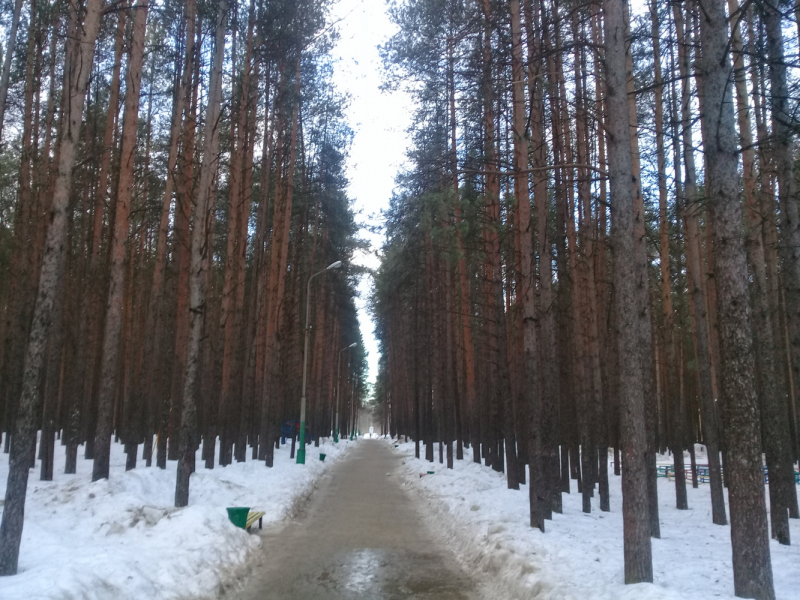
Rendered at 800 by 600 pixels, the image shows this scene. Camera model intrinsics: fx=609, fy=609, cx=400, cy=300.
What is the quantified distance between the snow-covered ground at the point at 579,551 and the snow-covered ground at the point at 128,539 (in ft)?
11.2

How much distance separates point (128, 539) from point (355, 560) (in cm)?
312

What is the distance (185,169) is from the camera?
14.7 metres

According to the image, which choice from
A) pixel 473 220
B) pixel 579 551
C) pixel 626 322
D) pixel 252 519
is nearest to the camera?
pixel 626 322

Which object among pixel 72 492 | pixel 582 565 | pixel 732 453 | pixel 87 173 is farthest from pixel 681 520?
pixel 87 173

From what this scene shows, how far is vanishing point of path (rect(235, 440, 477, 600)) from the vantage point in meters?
7.22

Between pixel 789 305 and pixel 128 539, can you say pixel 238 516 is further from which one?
pixel 789 305

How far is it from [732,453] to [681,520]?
24.6ft

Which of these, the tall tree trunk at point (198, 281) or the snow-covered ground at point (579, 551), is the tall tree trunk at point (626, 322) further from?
the tall tree trunk at point (198, 281)

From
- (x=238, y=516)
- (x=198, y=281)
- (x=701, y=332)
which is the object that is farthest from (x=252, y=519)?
(x=701, y=332)

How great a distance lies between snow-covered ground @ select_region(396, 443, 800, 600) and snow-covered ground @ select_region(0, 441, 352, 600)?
11.2 feet

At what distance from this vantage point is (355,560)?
888cm

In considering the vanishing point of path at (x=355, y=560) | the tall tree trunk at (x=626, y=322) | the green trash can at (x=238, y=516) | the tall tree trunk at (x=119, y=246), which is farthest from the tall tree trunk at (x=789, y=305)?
the tall tree trunk at (x=119, y=246)

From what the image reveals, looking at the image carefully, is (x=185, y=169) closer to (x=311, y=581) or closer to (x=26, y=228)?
(x=26, y=228)

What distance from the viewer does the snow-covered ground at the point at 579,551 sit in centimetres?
633
